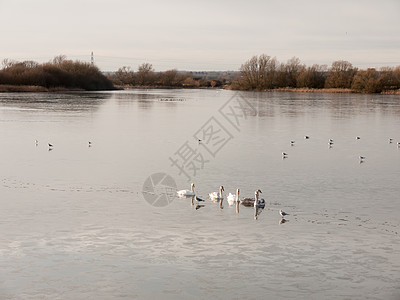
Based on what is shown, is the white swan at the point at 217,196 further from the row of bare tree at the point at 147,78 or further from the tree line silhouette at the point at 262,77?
the row of bare tree at the point at 147,78

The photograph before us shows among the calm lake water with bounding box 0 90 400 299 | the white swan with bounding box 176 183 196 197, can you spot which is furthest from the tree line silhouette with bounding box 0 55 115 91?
the white swan with bounding box 176 183 196 197

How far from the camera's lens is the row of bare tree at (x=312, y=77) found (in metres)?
102

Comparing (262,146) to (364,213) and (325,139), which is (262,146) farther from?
(364,213)

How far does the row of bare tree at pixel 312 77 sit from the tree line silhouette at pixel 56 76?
1333 inches

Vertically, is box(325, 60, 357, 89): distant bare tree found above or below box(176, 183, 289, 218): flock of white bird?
above

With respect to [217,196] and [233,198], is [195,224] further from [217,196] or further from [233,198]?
[217,196]

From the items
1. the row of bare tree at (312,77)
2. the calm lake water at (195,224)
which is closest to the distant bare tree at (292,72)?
the row of bare tree at (312,77)

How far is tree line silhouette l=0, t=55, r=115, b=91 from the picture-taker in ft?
305

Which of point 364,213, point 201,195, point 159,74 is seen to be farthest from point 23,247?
point 159,74

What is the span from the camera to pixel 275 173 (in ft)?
63.0

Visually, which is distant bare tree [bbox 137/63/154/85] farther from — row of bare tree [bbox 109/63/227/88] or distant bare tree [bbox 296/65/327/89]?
distant bare tree [bbox 296/65/327/89]

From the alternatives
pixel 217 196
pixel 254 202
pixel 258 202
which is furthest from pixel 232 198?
pixel 258 202

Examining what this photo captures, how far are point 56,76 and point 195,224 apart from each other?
292 feet

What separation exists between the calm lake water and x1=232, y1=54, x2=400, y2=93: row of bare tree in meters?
80.0
